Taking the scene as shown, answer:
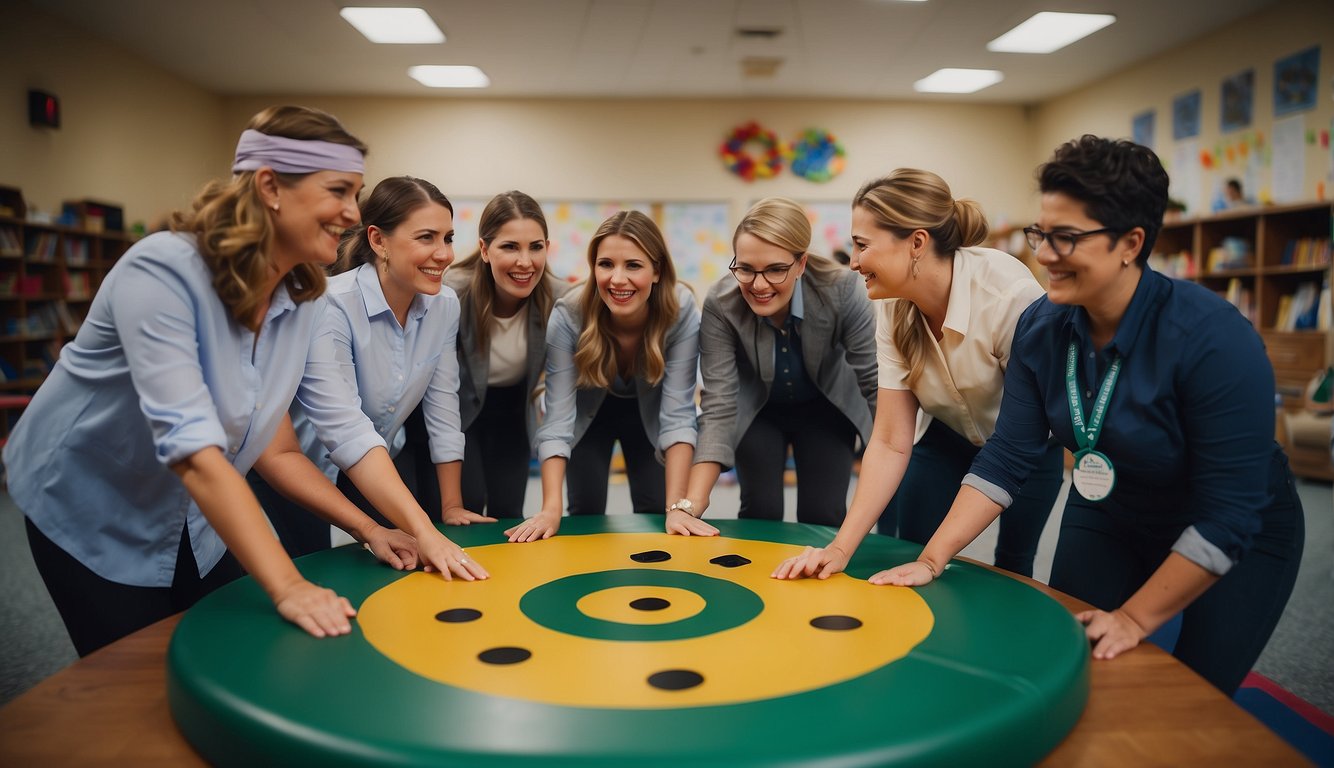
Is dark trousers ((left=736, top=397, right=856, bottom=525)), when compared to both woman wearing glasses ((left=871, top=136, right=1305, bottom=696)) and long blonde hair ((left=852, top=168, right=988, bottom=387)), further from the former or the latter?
woman wearing glasses ((left=871, top=136, right=1305, bottom=696))

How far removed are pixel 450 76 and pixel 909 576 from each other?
291 inches

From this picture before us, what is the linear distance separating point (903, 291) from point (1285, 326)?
18.3 feet

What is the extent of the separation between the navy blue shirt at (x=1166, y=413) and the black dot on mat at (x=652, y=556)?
2.07 ft

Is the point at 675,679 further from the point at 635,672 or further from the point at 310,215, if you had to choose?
the point at 310,215

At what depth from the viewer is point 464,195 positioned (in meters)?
8.79

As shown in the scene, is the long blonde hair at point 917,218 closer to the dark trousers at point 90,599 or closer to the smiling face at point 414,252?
the smiling face at point 414,252

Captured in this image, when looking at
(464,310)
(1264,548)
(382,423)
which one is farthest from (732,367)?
(1264,548)

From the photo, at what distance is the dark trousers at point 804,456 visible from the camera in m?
2.64

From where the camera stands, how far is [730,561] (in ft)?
5.85

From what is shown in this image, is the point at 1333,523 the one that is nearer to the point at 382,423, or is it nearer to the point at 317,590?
the point at 382,423

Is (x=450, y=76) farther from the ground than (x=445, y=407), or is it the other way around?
(x=450, y=76)

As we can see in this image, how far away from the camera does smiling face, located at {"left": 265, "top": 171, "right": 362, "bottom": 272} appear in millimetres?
1460

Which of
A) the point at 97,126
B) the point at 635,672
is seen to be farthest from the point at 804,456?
the point at 97,126

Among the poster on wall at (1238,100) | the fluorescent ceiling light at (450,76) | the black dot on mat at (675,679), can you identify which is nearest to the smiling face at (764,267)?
the black dot on mat at (675,679)
